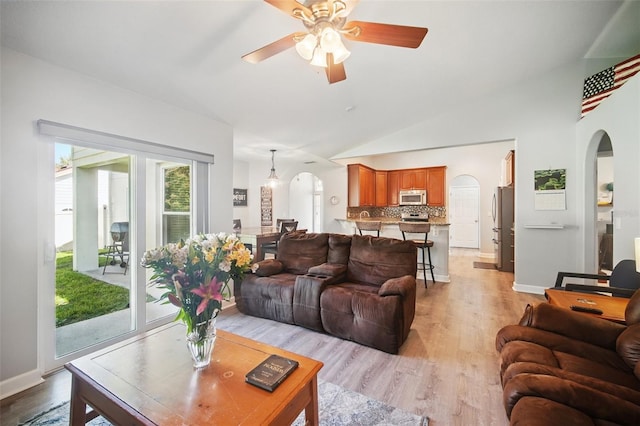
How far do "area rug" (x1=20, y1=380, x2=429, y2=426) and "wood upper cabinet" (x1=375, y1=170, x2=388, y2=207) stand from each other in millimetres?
5836

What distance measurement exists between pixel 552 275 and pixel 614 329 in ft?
9.29

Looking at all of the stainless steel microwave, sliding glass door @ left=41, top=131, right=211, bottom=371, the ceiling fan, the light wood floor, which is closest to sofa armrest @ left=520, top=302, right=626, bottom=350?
the light wood floor

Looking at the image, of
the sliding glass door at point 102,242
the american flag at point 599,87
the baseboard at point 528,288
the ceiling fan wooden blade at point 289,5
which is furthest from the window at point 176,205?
the american flag at point 599,87

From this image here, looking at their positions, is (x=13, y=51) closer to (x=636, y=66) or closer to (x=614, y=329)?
(x=614, y=329)

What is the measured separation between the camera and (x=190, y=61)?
2.27 m

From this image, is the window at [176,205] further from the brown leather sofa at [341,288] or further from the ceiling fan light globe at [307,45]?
the ceiling fan light globe at [307,45]

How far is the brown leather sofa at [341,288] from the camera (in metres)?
2.39

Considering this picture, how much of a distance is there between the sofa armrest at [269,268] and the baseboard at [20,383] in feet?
6.30

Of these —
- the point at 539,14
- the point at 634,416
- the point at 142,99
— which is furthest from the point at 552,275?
the point at 142,99

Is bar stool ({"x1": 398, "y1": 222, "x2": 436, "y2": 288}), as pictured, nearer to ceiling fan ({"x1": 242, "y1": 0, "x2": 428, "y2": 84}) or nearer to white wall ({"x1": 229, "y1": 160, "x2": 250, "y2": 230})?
ceiling fan ({"x1": 242, "y1": 0, "x2": 428, "y2": 84})

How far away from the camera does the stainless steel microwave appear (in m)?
6.97

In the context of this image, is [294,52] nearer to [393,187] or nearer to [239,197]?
[239,197]

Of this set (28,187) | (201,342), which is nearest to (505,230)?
(201,342)

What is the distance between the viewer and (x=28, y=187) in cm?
196
